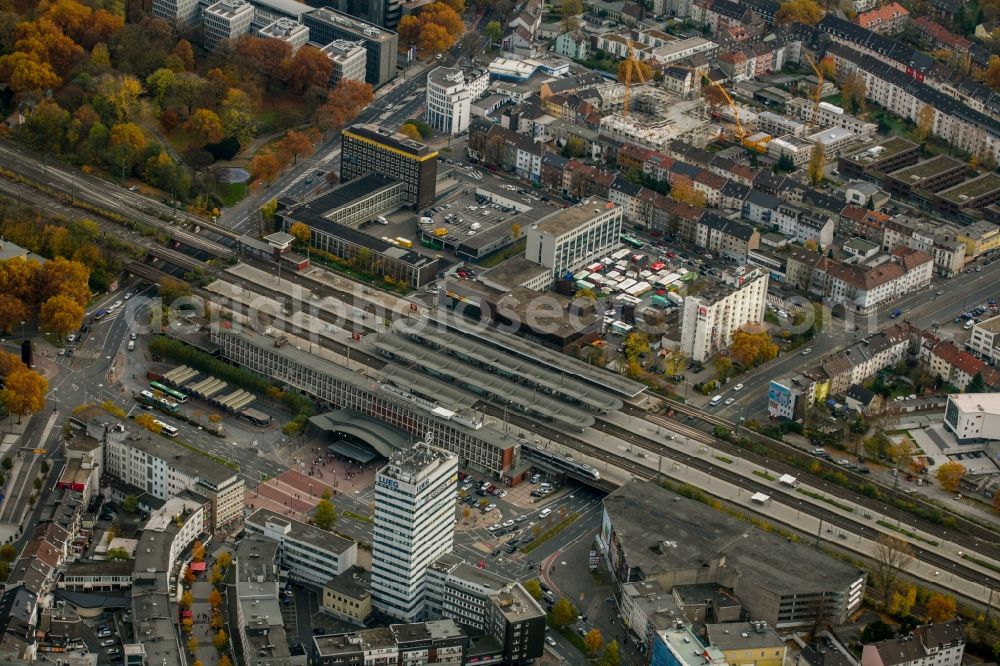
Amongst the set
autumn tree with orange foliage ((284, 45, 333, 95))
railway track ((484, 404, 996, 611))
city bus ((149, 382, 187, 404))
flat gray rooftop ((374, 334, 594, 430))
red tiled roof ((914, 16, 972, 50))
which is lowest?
city bus ((149, 382, 187, 404))

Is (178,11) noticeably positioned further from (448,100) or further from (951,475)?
(951,475)

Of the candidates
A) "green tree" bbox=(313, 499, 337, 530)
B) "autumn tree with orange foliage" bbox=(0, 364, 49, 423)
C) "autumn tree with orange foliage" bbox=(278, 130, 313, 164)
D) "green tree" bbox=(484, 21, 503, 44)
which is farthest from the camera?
"green tree" bbox=(484, 21, 503, 44)

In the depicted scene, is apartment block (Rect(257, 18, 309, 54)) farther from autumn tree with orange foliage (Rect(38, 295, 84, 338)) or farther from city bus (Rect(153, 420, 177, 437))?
city bus (Rect(153, 420, 177, 437))

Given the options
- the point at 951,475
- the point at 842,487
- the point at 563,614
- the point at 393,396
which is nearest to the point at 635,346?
the point at 393,396

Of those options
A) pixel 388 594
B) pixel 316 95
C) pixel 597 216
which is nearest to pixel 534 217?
pixel 597 216

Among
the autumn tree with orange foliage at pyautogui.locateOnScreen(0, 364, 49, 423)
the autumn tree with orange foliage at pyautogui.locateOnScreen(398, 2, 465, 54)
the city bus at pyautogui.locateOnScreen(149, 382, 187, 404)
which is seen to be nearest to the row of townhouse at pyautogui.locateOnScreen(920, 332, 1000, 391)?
the city bus at pyautogui.locateOnScreen(149, 382, 187, 404)

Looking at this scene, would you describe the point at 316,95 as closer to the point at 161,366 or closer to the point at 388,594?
the point at 161,366
